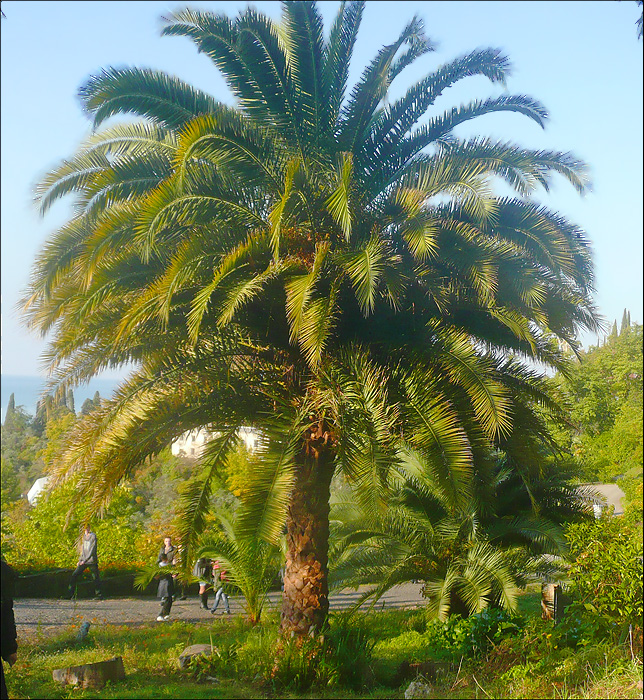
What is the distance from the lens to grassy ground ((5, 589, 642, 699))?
7.33 m

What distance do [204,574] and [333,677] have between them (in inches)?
274

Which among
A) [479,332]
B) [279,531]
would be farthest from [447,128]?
[279,531]

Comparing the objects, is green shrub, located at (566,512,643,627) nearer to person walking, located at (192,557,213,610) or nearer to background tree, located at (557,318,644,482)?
background tree, located at (557,318,644,482)

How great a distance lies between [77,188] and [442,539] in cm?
770

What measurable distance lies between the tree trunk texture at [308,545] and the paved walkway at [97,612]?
337cm

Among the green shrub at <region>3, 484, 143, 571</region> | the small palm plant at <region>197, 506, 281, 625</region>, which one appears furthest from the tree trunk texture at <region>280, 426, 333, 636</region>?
the green shrub at <region>3, 484, 143, 571</region>

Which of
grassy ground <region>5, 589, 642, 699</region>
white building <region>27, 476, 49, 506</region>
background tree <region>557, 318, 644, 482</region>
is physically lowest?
grassy ground <region>5, 589, 642, 699</region>

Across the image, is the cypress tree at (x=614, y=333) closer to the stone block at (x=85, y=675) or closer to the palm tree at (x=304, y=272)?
the palm tree at (x=304, y=272)

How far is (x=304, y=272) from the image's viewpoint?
865cm

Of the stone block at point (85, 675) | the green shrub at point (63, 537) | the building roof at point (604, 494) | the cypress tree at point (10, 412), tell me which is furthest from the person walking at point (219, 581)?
the cypress tree at point (10, 412)

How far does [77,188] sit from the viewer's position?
982cm

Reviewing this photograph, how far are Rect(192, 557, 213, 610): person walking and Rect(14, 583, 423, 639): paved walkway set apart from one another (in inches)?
10.5

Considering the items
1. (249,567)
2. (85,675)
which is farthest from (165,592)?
(85,675)

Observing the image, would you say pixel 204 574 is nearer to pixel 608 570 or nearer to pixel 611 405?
pixel 611 405
